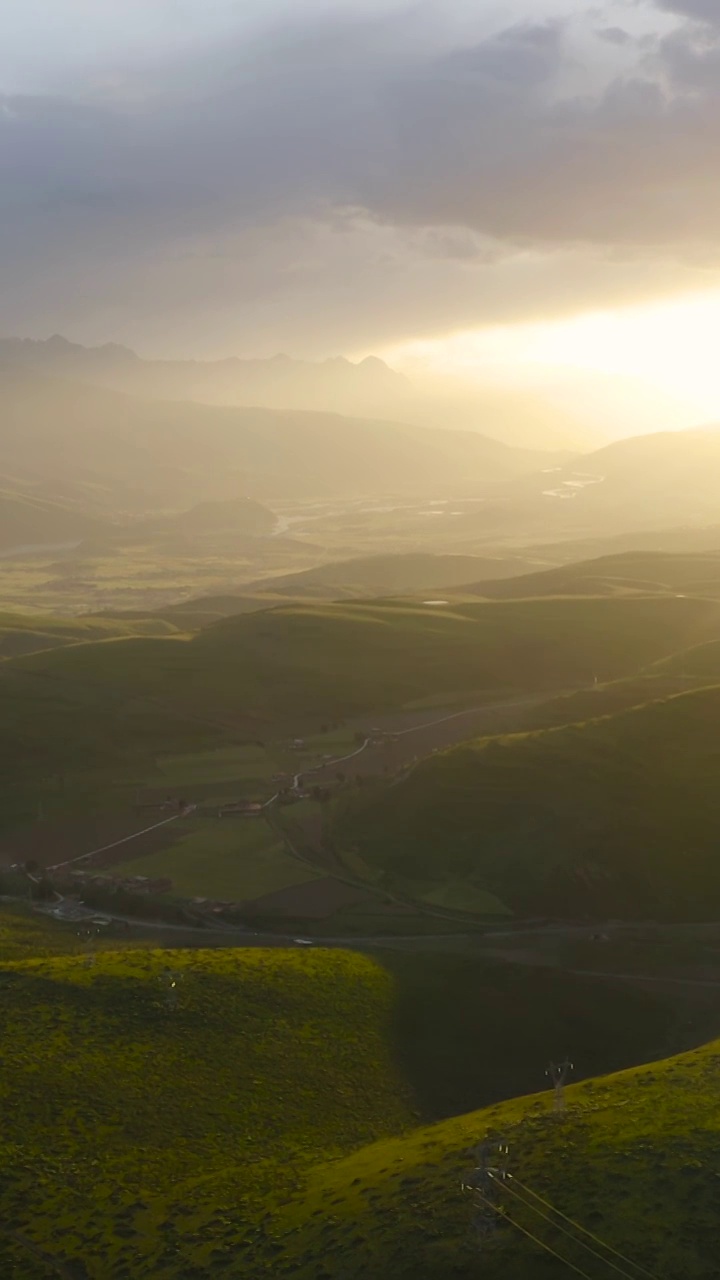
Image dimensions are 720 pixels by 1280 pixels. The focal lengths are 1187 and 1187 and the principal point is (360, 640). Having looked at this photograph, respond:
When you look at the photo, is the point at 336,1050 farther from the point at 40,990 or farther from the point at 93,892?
the point at 93,892

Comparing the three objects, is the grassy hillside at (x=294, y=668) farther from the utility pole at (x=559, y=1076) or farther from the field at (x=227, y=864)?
the utility pole at (x=559, y=1076)

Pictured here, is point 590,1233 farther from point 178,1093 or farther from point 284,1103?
point 178,1093

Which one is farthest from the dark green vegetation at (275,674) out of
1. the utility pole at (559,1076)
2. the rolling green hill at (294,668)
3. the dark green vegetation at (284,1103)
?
the utility pole at (559,1076)

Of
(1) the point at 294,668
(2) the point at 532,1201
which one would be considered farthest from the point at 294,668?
(2) the point at 532,1201

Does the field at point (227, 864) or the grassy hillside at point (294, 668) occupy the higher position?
the grassy hillside at point (294, 668)

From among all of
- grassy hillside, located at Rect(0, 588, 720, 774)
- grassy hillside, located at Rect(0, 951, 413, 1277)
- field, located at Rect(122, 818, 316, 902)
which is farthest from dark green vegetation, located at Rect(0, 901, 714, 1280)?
grassy hillside, located at Rect(0, 588, 720, 774)

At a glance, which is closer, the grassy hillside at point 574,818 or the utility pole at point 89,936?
the utility pole at point 89,936

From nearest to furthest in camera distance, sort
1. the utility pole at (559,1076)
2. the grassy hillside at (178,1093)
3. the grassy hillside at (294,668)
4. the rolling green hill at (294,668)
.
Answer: the grassy hillside at (178,1093) < the utility pole at (559,1076) < the rolling green hill at (294,668) < the grassy hillside at (294,668)

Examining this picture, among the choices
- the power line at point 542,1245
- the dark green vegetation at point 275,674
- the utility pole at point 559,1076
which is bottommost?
the utility pole at point 559,1076

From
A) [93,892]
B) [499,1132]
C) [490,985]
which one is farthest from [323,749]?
[499,1132]
